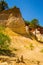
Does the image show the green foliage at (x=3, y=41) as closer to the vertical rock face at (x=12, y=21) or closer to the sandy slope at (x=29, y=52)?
the sandy slope at (x=29, y=52)

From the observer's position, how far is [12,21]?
30.7m

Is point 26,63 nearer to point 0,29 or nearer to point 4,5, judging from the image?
point 0,29

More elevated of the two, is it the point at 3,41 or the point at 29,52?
the point at 3,41

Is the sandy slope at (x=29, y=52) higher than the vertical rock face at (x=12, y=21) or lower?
lower

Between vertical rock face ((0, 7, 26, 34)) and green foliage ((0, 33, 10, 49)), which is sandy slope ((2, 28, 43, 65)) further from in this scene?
vertical rock face ((0, 7, 26, 34))

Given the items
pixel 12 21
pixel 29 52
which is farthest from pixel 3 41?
pixel 12 21

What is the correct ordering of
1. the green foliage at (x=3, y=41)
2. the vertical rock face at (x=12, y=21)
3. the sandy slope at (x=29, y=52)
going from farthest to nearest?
the vertical rock face at (x=12, y=21)
the green foliage at (x=3, y=41)
the sandy slope at (x=29, y=52)

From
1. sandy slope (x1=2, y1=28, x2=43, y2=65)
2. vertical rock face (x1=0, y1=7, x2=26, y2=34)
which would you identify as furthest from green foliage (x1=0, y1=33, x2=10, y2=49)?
vertical rock face (x1=0, y1=7, x2=26, y2=34)

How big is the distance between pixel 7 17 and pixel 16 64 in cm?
1930

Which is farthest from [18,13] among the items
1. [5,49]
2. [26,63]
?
[26,63]

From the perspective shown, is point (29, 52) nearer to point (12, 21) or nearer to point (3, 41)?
point (3, 41)

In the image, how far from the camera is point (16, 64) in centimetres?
1277

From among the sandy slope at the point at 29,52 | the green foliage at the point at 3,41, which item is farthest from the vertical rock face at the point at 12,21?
the green foliage at the point at 3,41

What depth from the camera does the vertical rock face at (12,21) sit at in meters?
30.6
